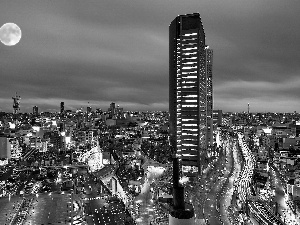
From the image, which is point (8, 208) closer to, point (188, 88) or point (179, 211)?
point (179, 211)

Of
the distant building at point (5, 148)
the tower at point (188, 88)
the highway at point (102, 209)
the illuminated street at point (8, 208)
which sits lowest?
the highway at point (102, 209)

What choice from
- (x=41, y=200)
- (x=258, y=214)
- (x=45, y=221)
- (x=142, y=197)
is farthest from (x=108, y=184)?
(x=258, y=214)

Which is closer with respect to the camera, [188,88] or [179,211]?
[179,211]

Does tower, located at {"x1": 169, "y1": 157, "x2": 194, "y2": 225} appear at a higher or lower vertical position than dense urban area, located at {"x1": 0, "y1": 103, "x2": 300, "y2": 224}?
higher

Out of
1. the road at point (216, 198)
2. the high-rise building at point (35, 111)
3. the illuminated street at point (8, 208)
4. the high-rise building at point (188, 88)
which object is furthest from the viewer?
the high-rise building at point (35, 111)

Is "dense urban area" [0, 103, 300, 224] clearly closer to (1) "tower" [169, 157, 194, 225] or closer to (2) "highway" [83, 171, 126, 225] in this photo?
(2) "highway" [83, 171, 126, 225]

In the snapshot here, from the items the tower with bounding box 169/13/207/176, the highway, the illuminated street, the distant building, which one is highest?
the tower with bounding box 169/13/207/176

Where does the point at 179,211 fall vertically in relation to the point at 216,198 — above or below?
above

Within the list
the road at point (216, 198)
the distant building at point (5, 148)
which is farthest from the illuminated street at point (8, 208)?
the distant building at point (5, 148)

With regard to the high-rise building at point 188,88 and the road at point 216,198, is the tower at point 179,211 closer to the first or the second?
the road at point 216,198

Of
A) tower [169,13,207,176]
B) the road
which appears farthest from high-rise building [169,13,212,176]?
the road

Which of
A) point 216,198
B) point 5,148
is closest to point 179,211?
point 216,198
